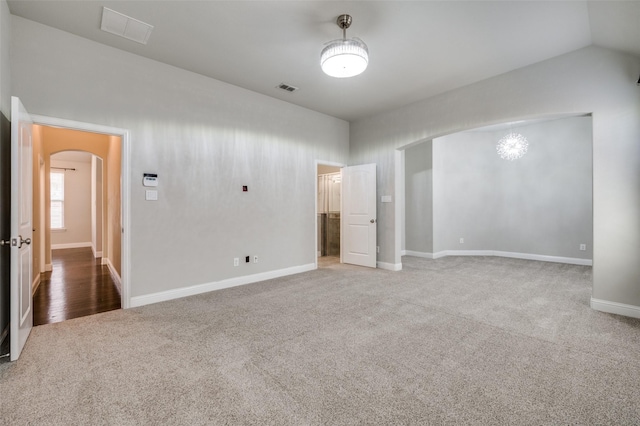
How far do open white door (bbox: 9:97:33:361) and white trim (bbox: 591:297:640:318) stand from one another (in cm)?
581

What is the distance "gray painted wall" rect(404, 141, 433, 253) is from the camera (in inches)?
286

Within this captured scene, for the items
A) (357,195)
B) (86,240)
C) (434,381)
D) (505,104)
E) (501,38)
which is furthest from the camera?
(86,240)

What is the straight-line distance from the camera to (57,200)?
361 inches

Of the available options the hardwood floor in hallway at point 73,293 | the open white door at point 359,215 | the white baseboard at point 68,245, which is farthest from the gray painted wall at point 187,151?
the white baseboard at point 68,245

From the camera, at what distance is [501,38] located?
130 inches

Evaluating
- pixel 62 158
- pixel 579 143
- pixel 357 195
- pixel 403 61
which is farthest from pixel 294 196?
pixel 62 158

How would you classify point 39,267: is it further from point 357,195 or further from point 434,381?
point 434,381

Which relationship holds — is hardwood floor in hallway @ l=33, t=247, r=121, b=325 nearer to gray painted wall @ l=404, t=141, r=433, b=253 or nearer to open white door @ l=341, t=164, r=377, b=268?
open white door @ l=341, t=164, r=377, b=268

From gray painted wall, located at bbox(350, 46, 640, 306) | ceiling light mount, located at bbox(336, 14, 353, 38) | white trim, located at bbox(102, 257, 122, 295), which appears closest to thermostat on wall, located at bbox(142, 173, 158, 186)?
white trim, located at bbox(102, 257, 122, 295)

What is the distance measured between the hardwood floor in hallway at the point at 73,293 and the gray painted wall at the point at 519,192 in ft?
21.7

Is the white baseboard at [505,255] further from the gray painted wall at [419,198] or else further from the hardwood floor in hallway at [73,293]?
the hardwood floor in hallway at [73,293]

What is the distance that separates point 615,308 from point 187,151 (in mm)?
5645

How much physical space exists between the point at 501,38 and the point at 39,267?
26.2 feet

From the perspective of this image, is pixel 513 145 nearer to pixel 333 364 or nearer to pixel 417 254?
pixel 417 254
